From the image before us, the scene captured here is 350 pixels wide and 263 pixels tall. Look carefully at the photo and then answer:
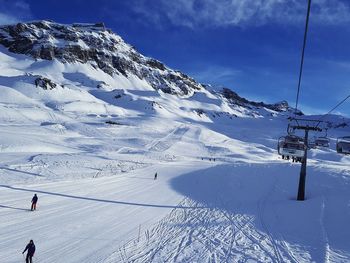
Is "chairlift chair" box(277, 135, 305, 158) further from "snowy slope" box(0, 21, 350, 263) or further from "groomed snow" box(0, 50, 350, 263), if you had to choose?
"groomed snow" box(0, 50, 350, 263)

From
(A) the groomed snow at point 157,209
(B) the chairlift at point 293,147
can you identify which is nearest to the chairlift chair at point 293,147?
(B) the chairlift at point 293,147

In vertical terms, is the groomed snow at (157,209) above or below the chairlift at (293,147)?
below

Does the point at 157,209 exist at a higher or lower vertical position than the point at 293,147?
lower

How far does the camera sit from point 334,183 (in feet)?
128

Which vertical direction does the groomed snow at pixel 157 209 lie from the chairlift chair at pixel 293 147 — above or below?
below

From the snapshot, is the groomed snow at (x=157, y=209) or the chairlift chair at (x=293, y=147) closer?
the groomed snow at (x=157, y=209)

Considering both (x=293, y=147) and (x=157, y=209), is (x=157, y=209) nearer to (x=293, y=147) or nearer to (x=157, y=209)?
(x=157, y=209)

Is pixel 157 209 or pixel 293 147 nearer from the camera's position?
pixel 157 209

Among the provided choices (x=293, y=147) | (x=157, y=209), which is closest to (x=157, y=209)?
(x=157, y=209)

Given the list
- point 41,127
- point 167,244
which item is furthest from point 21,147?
point 167,244

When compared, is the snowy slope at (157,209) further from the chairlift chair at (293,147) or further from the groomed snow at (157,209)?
the chairlift chair at (293,147)

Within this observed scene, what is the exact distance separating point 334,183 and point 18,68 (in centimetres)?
18496

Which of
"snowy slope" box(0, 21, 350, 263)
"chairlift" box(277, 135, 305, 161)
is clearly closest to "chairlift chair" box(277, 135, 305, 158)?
"chairlift" box(277, 135, 305, 161)

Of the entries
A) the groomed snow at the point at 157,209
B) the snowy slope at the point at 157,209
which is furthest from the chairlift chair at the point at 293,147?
the groomed snow at the point at 157,209
